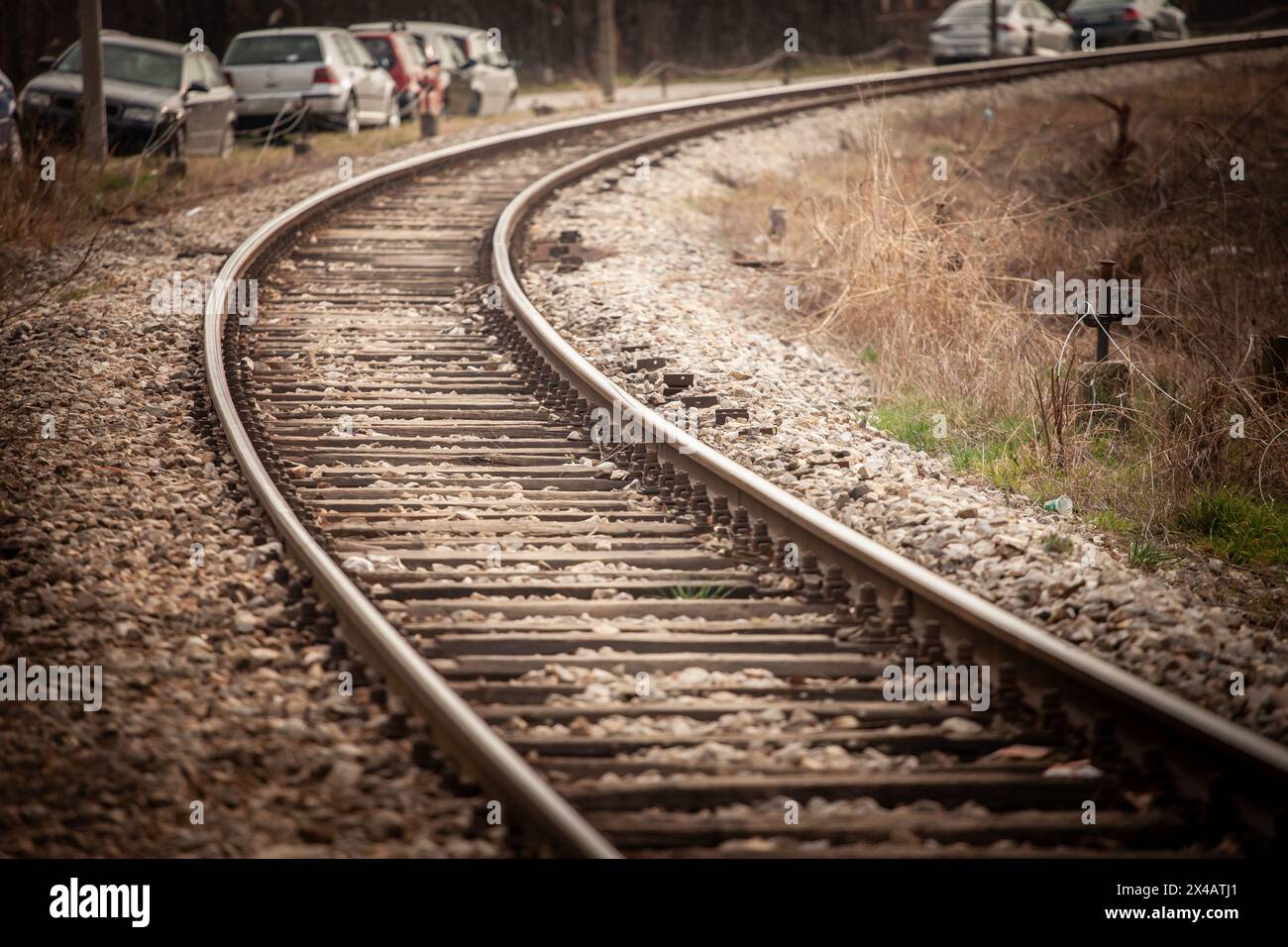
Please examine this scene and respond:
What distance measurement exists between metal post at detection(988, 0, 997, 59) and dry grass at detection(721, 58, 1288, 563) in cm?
1441

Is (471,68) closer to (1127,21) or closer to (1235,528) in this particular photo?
(1127,21)

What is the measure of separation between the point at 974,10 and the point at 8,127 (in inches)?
896

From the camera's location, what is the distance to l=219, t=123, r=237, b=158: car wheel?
59.1 feet

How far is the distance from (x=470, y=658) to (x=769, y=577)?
138 cm

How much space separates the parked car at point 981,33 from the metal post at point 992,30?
0.07m

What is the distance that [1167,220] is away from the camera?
12.4m

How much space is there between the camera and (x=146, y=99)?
54.6ft

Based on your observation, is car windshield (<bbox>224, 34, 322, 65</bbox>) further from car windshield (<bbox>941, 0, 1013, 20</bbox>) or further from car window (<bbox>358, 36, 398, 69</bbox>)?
car windshield (<bbox>941, 0, 1013, 20</bbox>)

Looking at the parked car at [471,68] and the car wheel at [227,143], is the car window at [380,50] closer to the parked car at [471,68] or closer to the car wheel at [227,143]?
the parked car at [471,68]

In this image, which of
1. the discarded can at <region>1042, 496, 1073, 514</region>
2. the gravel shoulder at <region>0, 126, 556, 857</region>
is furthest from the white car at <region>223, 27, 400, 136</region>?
the discarded can at <region>1042, 496, 1073, 514</region>

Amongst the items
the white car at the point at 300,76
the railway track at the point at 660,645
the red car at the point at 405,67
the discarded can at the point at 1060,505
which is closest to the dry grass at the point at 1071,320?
the discarded can at the point at 1060,505

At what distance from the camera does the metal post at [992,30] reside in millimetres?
29812
